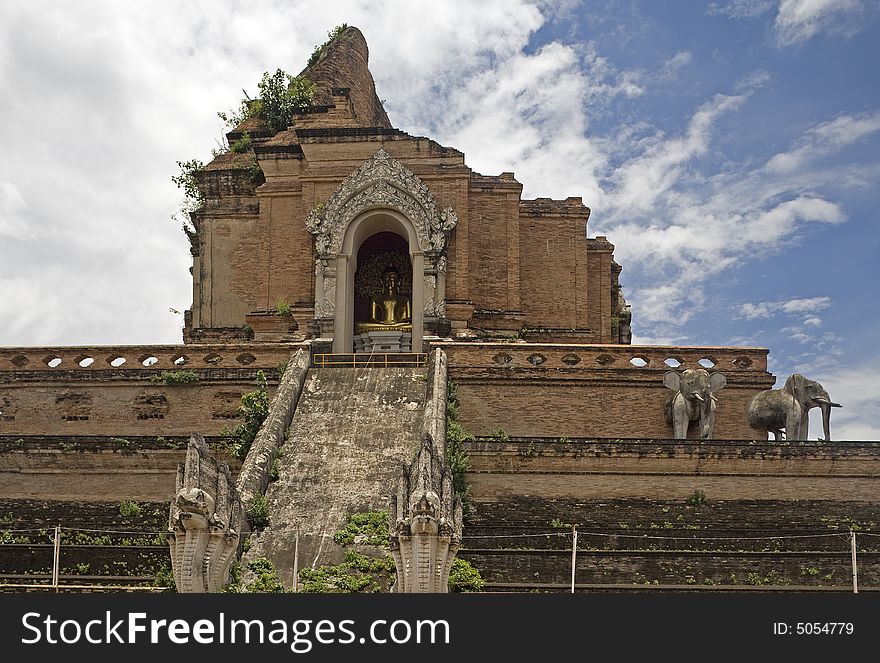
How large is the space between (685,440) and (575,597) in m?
9.01

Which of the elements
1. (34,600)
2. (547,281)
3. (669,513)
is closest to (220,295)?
(547,281)

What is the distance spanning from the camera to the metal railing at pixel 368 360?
2244cm

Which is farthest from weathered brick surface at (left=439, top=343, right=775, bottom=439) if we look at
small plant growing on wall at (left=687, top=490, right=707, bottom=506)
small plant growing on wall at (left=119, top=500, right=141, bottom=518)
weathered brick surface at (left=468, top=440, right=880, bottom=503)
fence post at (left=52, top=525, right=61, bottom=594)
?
fence post at (left=52, top=525, right=61, bottom=594)

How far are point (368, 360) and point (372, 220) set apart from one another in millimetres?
5284

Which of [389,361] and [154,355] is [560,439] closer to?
[389,361]

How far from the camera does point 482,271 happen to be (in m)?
26.7

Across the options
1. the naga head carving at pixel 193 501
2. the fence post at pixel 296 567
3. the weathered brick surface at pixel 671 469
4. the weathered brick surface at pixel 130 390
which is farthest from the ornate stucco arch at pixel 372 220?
the naga head carving at pixel 193 501

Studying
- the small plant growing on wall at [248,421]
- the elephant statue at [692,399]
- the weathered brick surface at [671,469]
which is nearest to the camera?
the weathered brick surface at [671,469]

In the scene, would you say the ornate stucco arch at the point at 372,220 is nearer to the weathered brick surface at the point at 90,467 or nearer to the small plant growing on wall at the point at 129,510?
the weathered brick surface at the point at 90,467

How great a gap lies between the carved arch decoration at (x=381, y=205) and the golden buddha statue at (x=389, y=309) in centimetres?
Result: 284

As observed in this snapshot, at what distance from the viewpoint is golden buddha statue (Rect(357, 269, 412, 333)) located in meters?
28.0

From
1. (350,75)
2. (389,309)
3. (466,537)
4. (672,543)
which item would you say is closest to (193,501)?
(466,537)

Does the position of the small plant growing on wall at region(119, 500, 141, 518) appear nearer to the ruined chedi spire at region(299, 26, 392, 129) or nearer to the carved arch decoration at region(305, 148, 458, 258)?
the carved arch decoration at region(305, 148, 458, 258)

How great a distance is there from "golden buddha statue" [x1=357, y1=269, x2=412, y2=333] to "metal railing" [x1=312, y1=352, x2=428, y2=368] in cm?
493
